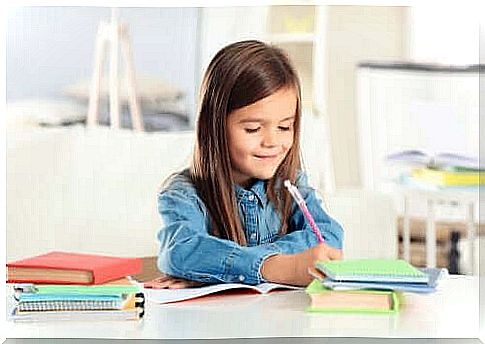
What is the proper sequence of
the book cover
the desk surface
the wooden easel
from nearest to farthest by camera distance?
the desk surface → the wooden easel → the book cover

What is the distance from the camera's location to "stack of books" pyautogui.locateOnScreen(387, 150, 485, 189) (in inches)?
57.1

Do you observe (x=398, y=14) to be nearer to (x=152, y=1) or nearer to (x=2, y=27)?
(x=152, y=1)

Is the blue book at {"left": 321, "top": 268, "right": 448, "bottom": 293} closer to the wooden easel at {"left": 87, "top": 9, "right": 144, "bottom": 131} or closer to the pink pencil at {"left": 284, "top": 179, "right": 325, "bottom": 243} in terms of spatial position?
the pink pencil at {"left": 284, "top": 179, "right": 325, "bottom": 243}

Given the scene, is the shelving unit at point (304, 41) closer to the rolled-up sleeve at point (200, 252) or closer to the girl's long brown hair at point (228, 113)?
the girl's long brown hair at point (228, 113)

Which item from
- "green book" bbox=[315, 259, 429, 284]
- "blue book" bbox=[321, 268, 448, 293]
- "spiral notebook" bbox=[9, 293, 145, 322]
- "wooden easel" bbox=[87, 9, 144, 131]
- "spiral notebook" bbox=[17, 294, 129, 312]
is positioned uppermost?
"wooden easel" bbox=[87, 9, 144, 131]

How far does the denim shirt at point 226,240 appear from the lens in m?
1.26

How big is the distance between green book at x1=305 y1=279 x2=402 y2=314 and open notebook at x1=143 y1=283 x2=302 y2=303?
5 centimetres

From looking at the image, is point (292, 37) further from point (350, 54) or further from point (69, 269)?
point (69, 269)

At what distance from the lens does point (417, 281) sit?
1.22 m

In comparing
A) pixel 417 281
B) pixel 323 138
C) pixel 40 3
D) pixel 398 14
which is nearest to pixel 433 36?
pixel 398 14

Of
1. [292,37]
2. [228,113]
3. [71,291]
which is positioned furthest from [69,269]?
[292,37]

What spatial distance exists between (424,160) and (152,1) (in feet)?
1.40

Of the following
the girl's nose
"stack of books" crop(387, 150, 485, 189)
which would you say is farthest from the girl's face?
"stack of books" crop(387, 150, 485, 189)

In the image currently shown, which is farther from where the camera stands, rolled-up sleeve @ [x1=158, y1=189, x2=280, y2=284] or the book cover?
the book cover
